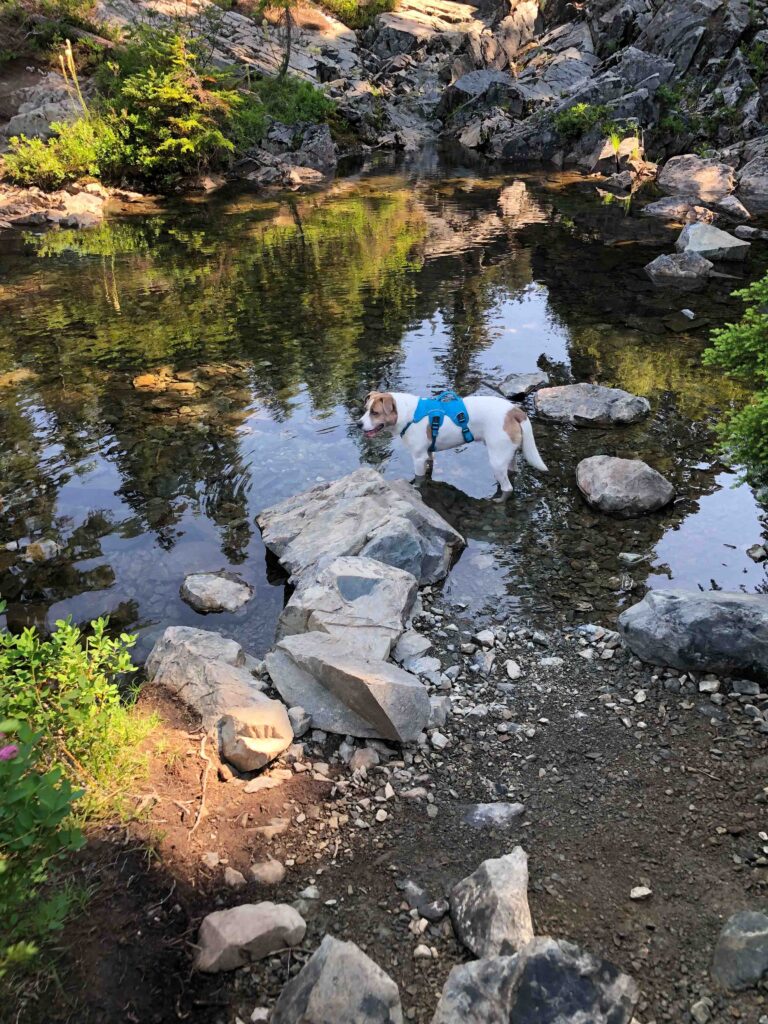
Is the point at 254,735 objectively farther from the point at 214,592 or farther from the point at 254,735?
the point at 214,592

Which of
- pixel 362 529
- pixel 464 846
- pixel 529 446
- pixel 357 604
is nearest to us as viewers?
pixel 464 846

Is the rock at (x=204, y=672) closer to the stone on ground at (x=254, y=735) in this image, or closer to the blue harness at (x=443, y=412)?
the stone on ground at (x=254, y=735)

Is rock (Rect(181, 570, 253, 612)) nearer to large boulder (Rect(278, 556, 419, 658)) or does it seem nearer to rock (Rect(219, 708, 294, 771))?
large boulder (Rect(278, 556, 419, 658))

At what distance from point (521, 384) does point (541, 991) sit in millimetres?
9431

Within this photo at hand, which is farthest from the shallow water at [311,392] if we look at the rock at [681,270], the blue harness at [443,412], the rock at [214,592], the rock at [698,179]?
the rock at [698,179]

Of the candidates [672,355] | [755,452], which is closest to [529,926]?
[755,452]

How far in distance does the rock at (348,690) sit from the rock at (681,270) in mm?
14541

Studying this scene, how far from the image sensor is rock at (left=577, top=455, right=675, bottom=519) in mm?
7711

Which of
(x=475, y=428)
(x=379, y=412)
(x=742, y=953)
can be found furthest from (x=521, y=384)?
(x=742, y=953)

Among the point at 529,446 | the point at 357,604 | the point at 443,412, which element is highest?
the point at 443,412

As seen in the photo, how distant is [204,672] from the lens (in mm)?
5121

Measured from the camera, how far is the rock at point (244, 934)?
3260 mm

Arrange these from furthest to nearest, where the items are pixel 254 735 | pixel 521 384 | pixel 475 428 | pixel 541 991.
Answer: pixel 521 384 < pixel 475 428 < pixel 254 735 < pixel 541 991

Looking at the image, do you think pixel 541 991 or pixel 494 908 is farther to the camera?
pixel 494 908
